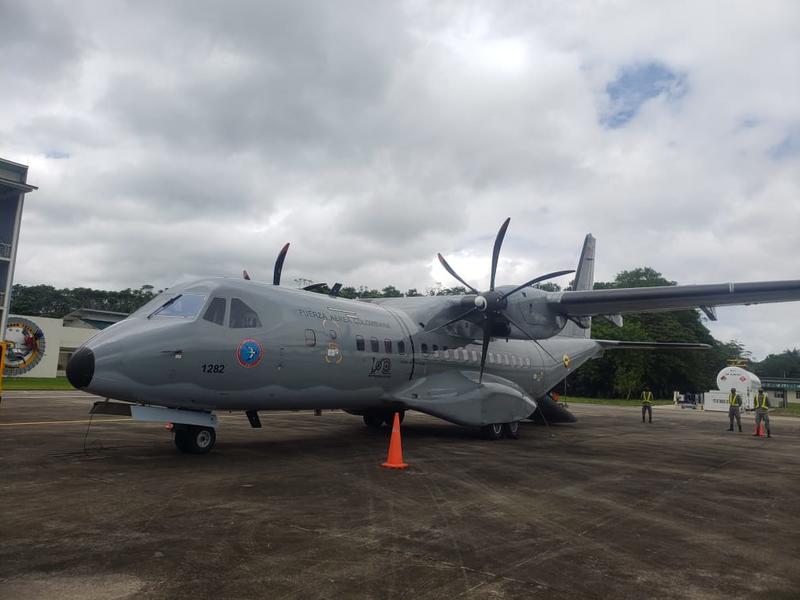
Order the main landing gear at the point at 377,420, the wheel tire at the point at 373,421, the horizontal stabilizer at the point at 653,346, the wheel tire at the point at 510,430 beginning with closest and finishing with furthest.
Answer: the wheel tire at the point at 510,430
the main landing gear at the point at 377,420
the wheel tire at the point at 373,421
the horizontal stabilizer at the point at 653,346

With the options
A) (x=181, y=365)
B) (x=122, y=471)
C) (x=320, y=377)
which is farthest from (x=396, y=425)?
(x=122, y=471)

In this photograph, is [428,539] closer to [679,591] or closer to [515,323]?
[679,591]

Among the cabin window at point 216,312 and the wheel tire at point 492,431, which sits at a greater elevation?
the cabin window at point 216,312

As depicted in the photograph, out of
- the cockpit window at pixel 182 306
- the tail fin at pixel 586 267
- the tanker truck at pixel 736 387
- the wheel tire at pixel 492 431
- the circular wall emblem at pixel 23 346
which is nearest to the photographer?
the cockpit window at pixel 182 306

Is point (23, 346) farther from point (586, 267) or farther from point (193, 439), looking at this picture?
point (586, 267)

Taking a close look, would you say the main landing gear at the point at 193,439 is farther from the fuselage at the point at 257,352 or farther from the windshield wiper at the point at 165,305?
the windshield wiper at the point at 165,305

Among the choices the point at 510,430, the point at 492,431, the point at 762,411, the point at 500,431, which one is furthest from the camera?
the point at 762,411

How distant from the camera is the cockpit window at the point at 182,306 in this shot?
9523 mm

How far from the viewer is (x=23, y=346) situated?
38375 millimetres

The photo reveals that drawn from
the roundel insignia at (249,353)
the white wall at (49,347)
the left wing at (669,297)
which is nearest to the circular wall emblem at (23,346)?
the white wall at (49,347)

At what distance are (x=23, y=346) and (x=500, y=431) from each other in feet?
120

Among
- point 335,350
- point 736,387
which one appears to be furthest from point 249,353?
point 736,387

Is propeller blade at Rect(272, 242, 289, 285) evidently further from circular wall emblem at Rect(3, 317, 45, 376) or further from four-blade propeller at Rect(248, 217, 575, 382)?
circular wall emblem at Rect(3, 317, 45, 376)

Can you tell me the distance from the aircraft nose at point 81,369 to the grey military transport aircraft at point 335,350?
15 millimetres
